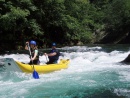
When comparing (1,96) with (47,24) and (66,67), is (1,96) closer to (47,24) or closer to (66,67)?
(66,67)

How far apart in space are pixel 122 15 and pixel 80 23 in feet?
35.0

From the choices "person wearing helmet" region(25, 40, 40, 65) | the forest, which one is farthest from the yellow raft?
the forest

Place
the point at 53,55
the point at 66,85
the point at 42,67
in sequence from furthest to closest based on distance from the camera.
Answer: the point at 53,55 < the point at 42,67 < the point at 66,85

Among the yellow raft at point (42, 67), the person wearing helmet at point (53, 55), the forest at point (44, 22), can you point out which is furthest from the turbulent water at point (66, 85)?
the forest at point (44, 22)

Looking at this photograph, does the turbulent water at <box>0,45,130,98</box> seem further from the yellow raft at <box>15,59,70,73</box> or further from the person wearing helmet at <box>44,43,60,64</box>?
the person wearing helmet at <box>44,43,60,64</box>

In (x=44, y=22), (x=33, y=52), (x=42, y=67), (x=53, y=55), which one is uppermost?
(x=44, y=22)

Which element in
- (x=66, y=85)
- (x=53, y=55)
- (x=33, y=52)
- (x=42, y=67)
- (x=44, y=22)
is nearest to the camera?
(x=66, y=85)

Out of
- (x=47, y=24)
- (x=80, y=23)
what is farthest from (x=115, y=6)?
(x=47, y=24)

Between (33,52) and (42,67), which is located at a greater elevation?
(33,52)

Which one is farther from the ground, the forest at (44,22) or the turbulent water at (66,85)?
the forest at (44,22)

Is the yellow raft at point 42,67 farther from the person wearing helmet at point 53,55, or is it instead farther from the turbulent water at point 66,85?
the person wearing helmet at point 53,55

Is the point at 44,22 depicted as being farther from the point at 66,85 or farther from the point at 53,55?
the point at 66,85

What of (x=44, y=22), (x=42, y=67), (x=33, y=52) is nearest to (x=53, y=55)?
(x=42, y=67)

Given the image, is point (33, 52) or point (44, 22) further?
point (44, 22)
